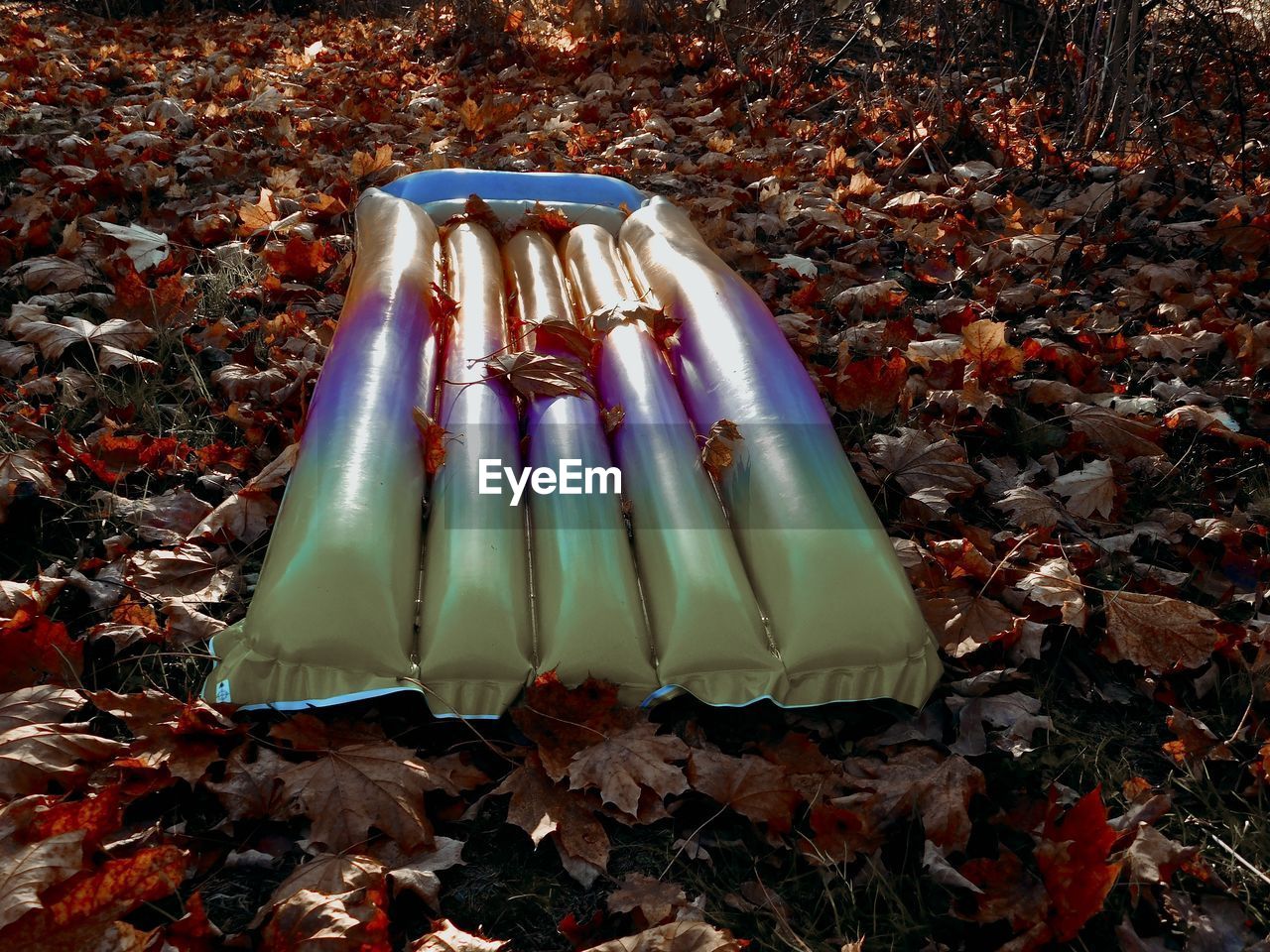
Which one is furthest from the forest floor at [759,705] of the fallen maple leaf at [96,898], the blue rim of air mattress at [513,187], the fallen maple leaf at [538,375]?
the fallen maple leaf at [538,375]

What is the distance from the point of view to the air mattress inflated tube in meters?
1.56

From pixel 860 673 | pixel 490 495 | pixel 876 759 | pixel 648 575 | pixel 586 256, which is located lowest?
pixel 876 759

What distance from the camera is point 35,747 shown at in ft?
4.73

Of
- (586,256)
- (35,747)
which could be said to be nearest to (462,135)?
(586,256)

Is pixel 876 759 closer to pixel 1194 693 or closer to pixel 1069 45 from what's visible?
pixel 1194 693

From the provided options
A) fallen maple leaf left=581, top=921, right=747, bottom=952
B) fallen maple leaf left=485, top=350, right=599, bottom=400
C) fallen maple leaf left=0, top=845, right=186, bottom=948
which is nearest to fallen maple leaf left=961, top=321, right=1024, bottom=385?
fallen maple leaf left=485, top=350, right=599, bottom=400

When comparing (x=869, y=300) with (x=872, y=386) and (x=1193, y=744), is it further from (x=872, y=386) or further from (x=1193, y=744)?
(x=1193, y=744)

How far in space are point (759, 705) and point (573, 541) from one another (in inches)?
17.1

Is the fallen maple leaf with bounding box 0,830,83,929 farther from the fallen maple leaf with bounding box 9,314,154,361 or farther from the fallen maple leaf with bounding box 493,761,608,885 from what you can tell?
the fallen maple leaf with bounding box 9,314,154,361

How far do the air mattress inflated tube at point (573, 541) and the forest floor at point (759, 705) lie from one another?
95mm

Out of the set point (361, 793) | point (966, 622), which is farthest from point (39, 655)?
point (966, 622)

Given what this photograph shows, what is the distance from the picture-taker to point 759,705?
1.67 metres

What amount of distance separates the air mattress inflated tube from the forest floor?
0.10 m

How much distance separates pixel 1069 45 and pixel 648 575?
3.70 meters
